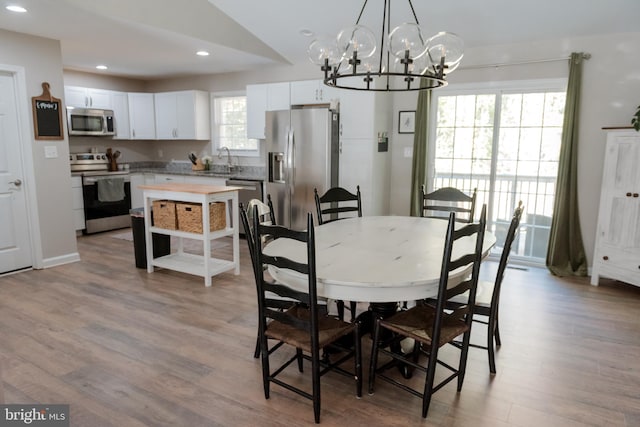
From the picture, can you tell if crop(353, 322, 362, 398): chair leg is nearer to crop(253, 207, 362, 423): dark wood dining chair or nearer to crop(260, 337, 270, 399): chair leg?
crop(253, 207, 362, 423): dark wood dining chair

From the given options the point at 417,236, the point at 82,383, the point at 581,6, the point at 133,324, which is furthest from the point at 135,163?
the point at 581,6

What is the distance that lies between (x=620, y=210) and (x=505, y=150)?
4.26 feet

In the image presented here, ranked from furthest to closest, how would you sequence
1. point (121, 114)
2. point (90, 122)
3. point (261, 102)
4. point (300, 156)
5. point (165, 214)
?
point (121, 114), point (90, 122), point (261, 102), point (300, 156), point (165, 214)

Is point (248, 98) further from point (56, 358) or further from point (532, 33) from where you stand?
point (56, 358)

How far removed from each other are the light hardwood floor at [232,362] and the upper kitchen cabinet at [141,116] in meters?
3.49

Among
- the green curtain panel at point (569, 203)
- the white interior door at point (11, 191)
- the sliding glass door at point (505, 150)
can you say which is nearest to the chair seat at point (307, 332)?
the green curtain panel at point (569, 203)

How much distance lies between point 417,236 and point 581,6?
2677mm

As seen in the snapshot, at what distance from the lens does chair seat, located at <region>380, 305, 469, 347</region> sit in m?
2.14

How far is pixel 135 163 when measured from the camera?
7.46 meters

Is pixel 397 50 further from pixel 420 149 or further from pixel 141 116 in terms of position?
pixel 141 116

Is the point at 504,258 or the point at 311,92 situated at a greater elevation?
the point at 311,92

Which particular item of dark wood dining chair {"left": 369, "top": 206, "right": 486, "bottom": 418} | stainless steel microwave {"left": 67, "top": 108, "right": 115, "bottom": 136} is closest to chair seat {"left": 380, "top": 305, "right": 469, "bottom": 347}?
dark wood dining chair {"left": 369, "top": 206, "right": 486, "bottom": 418}

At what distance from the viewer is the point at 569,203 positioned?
4.38m

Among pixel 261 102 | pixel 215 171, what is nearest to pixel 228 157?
pixel 215 171
